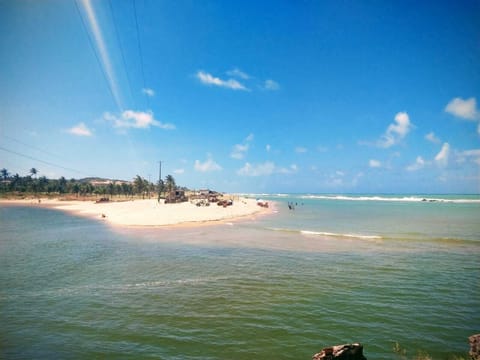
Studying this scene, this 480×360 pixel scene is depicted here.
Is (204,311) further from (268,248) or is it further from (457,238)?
(457,238)

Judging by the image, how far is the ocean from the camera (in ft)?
33.4

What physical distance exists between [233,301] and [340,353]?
701 centimetres

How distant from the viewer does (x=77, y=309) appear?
1320cm

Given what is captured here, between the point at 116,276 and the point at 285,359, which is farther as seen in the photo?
the point at 116,276

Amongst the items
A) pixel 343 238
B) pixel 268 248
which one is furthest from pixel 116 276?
pixel 343 238

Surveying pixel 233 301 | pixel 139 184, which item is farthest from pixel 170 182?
pixel 233 301

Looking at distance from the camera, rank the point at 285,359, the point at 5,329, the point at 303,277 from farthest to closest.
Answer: the point at 303,277
the point at 5,329
the point at 285,359

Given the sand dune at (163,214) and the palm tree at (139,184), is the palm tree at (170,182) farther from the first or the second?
the sand dune at (163,214)

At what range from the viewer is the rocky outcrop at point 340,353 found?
8109mm

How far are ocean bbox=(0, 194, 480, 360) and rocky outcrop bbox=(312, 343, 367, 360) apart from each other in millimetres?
1516

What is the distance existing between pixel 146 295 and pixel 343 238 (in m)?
26.4

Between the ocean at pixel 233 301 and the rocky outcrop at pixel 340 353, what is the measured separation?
1516mm

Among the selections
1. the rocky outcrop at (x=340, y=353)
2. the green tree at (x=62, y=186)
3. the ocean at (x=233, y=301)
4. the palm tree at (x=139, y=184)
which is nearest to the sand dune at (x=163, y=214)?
the ocean at (x=233, y=301)

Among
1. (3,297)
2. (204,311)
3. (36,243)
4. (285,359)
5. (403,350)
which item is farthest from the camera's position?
(36,243)
